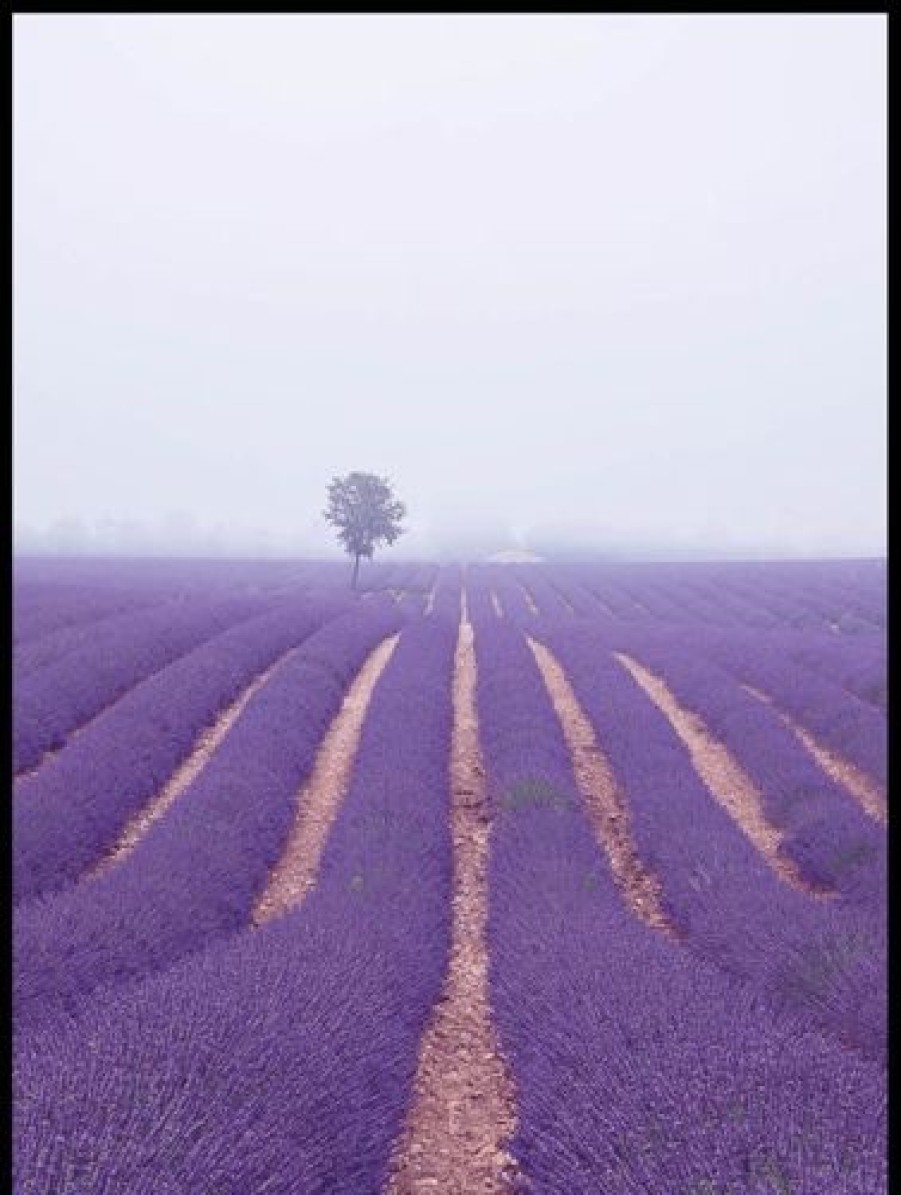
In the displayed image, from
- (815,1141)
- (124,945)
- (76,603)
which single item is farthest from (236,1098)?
(76,603)

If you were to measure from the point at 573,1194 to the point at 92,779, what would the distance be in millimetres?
6004

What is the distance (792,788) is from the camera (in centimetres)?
803

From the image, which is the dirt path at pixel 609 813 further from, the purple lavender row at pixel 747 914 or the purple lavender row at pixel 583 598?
the purple lavender row at pixel 583 598

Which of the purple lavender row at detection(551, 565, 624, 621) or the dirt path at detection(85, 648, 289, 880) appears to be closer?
the dirt path at detection(85, 648, 289, 880)

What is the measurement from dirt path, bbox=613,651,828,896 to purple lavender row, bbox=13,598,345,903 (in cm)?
527

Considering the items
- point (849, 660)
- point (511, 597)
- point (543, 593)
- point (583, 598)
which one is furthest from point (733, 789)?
point (543, 593)

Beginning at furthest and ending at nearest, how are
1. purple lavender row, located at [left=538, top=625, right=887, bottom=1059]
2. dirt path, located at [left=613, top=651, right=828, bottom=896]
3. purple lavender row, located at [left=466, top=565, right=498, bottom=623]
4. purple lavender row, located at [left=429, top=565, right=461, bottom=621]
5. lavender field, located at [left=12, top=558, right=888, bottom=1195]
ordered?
1. purple lavender row, located at [left=429, top=565, right=461, bottom=621]
2. purple lavender row, located at [left=466, top=565, right=498, bottom=623]
3. dirt path, located at [left=613, top=651, right=828, bottom=896]
4. purple lavender row, located at [left=538, top=625, right=887, bottom=1059]
5. lavender field, located at [left=12, top=558, right=888, bottom=1195]

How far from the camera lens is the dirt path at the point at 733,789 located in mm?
6843

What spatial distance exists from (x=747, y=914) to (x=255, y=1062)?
3211mm

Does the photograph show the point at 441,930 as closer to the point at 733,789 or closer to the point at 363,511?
the point at 733,789

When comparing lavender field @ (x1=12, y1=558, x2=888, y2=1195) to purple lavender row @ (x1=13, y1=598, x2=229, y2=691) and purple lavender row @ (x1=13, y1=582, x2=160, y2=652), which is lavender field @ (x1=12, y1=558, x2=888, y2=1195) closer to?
purple lavender row @ (x1=13, y1=598, x2=229, y2=691)

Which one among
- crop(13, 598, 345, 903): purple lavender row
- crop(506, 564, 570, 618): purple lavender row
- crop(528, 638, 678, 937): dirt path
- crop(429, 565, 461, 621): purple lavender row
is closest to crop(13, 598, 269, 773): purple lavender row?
crop(13, 598, 345, 903): purple lavender row

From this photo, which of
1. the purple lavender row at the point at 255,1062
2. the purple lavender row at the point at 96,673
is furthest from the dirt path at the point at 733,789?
the purple lavender row at the point at 96,673

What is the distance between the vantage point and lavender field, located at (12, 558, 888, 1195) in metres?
2.61
